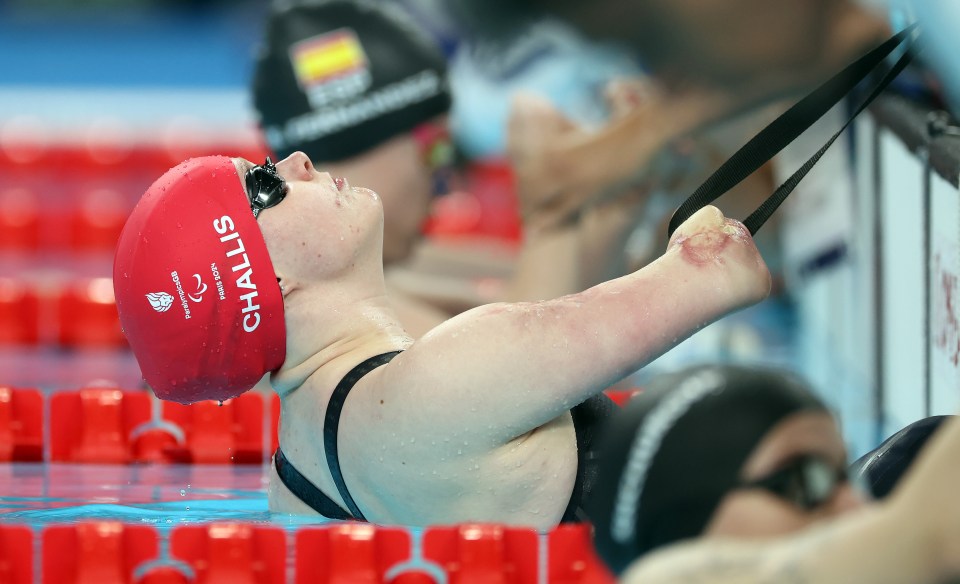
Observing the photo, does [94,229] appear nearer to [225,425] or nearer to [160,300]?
[225,425]

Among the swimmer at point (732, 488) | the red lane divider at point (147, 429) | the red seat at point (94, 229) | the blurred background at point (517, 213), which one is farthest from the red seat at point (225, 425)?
the red seat at point (94, 229)

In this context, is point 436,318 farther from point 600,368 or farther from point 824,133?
point 600,368

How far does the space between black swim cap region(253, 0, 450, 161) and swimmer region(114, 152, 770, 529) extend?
65.9 inches

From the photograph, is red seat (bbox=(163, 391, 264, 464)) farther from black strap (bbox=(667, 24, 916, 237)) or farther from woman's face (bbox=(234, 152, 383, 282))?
black strap (bbox=(667, 24, 916, 237))

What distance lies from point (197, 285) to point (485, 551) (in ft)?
2.04

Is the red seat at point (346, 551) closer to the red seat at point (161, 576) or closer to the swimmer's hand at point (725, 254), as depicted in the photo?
the red seat at point (161, 576)

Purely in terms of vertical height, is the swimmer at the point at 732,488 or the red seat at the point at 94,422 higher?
the swimmer at the point at 732,488

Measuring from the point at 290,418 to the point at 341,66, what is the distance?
190 cm

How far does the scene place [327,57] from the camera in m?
4.10

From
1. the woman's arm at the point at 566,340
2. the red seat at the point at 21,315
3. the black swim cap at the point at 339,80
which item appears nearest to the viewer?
the woman's arm at the point at 566,340

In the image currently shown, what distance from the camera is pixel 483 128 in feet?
23.9

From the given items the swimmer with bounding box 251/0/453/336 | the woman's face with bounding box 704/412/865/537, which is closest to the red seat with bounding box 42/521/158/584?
the woman's face with bounding box 704/412/865/537

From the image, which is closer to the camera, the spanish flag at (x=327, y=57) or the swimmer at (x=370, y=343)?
the swimmer at (x=370, y=343)

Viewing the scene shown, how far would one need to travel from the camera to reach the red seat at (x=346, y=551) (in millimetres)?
2268
